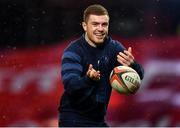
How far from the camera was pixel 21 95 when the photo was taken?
8188 mm

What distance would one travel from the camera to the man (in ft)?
17.9

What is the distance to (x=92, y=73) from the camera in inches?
205

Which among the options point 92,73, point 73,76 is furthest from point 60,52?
point 92,73

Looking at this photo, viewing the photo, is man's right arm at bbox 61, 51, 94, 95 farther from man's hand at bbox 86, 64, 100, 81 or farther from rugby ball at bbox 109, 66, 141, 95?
rugby ball at bbox 109, 66, 141, 95

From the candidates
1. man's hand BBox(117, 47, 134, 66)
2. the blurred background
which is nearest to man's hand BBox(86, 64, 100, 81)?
man's hand BBox(117, 47, 134, 66)

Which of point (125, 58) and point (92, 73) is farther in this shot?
point (125, 58)

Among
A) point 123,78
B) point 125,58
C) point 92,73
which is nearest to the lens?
point 92,73

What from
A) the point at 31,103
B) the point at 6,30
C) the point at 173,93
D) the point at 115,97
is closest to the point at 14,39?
the point at 6,30

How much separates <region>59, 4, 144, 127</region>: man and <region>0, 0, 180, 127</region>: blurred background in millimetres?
2399

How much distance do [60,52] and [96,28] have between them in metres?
2.62

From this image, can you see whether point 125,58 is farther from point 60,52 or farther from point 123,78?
point 60,52

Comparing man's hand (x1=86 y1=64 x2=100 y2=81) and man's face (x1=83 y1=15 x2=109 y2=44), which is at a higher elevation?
man's face (x1=83 y1=15 x2=109 y2=44)

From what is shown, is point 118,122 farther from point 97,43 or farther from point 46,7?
point 97,43

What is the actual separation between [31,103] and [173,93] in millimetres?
1504
